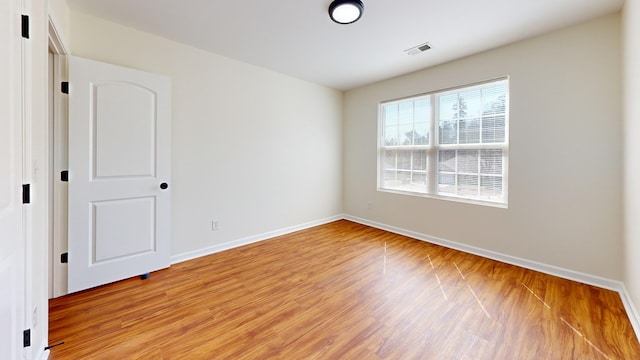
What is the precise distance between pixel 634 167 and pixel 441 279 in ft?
5.58

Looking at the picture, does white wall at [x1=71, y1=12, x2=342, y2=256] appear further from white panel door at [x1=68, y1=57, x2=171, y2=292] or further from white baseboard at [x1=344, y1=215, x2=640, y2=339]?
white baseboard at [x1=344, y1=215, x2=640, y2=339]

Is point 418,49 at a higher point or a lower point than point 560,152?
higher

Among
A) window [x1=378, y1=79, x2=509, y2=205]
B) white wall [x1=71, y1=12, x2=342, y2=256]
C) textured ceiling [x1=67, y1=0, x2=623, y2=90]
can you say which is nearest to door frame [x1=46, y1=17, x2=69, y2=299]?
white wall [x1=71, y1=12, x2=342, y2=256]

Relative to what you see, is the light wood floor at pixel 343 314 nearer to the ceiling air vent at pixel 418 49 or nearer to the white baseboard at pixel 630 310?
the white baseboard at pixel 630 310

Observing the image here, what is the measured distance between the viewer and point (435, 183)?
3.65 m

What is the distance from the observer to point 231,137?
10.8 feet

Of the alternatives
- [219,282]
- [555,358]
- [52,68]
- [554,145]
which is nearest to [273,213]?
[219,282]

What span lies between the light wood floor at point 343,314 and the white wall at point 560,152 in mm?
369
